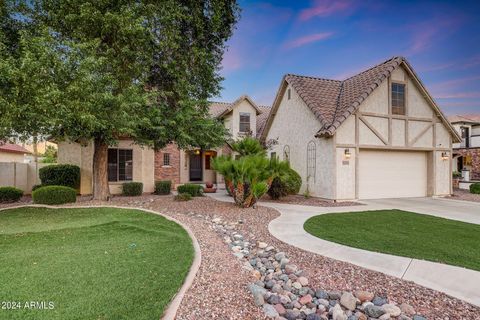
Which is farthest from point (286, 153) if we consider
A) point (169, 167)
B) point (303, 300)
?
point (303, 300)

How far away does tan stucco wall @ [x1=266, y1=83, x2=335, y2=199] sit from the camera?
1234 cm

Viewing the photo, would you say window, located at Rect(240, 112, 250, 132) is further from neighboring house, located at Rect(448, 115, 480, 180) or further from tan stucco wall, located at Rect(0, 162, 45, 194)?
neighboring house, located at Rect(448, 115, 480, 180)

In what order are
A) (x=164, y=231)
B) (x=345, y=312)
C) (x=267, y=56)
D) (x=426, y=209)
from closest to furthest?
(x=345, y=312), (x=164, y=231), (x=426, y=209), (x=267, y=56)

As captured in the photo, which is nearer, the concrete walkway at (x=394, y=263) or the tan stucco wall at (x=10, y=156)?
the concrete walkway at (x=394, y=263)

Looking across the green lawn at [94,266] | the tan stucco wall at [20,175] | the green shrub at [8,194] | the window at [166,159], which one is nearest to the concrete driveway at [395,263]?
the green lawn at [94,266]

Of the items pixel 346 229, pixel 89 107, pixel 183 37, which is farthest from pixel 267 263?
pixel 183 37

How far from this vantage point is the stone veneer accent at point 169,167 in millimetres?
16484

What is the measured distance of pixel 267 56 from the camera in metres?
18.0

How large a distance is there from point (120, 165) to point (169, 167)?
2.85 meters

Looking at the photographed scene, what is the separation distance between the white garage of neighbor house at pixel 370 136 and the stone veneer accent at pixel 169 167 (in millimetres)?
7053

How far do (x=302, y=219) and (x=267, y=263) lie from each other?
11.6 feet

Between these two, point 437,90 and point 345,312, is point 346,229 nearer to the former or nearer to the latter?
point 345,312

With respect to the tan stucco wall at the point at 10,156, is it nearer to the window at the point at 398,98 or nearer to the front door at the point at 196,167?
the front door at the point at 196,167

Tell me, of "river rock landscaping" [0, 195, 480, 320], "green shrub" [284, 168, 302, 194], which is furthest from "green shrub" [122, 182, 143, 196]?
"river rock landscaping" [0, 195, 480, 320]
